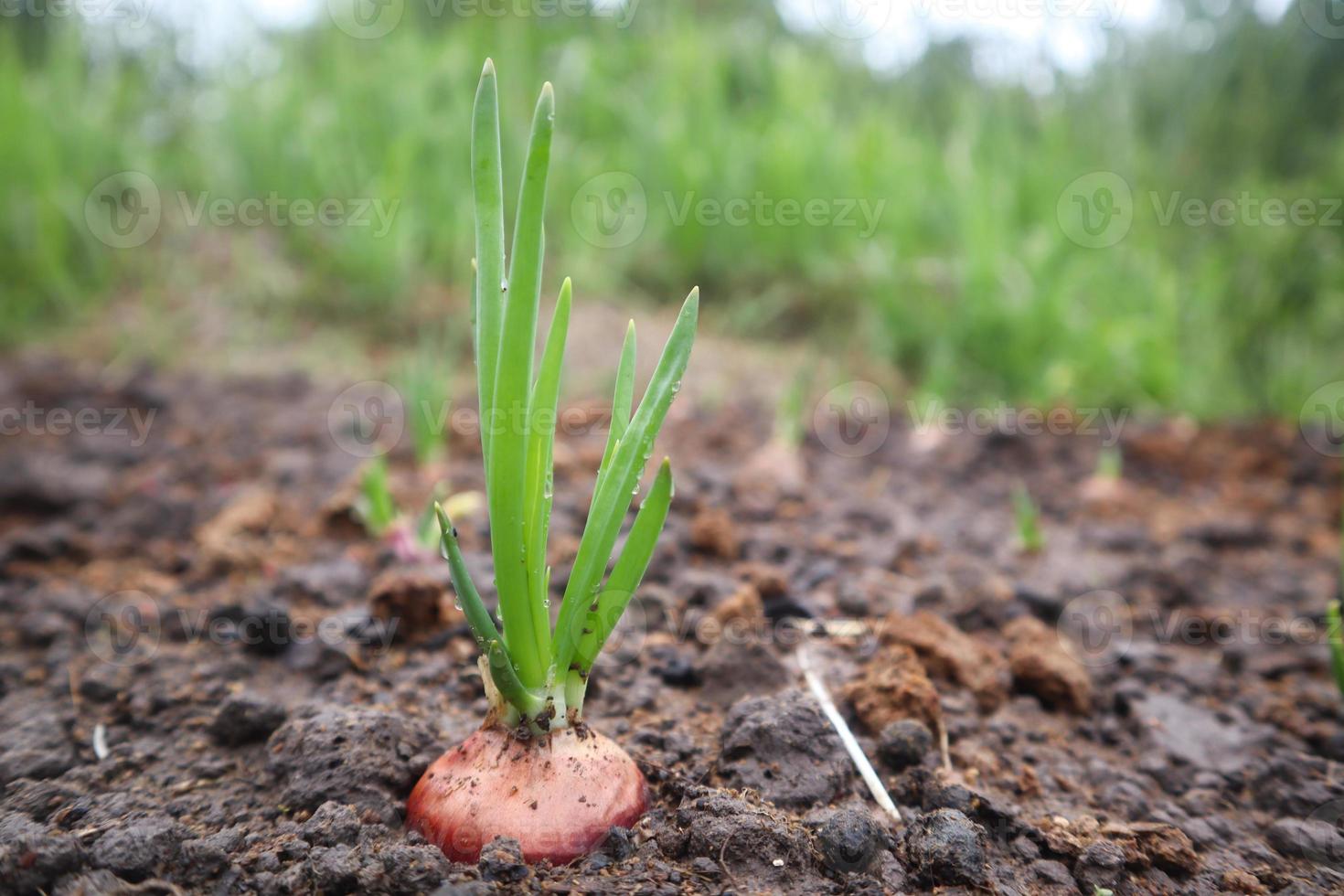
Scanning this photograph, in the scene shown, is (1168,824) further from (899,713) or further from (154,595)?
(154,595)

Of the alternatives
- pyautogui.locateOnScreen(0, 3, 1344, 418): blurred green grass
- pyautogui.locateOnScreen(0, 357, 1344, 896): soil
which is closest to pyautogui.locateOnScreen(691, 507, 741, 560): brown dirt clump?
pyautogui.locateOnScreen(0, 357, 1344, 896): soil

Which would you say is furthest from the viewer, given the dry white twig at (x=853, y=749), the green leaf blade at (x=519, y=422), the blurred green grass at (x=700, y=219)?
the blurred green grass at (x=700, y=219)

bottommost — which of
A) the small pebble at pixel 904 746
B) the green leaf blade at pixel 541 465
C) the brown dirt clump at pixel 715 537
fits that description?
the small pebble at pixel 904 746

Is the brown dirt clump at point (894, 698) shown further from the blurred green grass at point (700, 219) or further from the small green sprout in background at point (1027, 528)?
the blurred green grass at point (700, 219)

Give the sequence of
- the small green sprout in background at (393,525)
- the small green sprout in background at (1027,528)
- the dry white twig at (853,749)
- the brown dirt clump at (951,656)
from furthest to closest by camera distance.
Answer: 1. the small green sprout in background at (1027,528)
2. the small green sprout in background at (393,525)
3. the brown dirt clump at (951,656)
4. the dry white twig at (853,749)

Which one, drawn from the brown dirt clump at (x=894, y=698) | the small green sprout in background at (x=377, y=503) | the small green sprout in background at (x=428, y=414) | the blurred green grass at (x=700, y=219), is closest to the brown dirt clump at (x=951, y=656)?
Result: the brown dirt clump at (x=894, y=698)

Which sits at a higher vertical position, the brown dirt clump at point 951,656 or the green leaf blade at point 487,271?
the green leaf blade at point 487,271

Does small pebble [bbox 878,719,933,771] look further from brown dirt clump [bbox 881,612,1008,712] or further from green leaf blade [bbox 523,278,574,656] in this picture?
green leaf blade [bbox 523,278,574,656]
